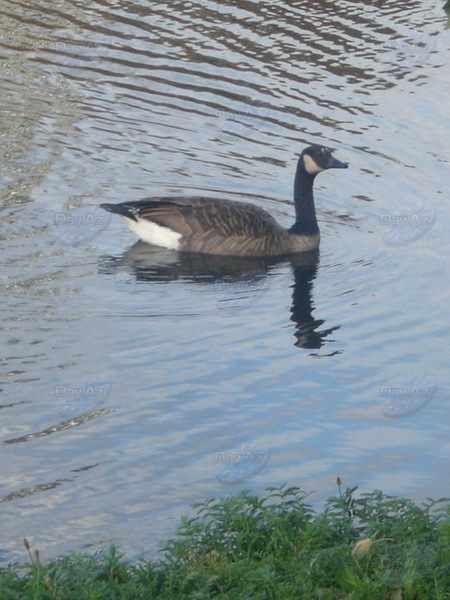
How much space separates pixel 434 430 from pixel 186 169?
703 centimetres

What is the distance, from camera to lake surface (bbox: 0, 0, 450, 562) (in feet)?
30.6

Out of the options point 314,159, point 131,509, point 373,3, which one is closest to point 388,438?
point 131,509

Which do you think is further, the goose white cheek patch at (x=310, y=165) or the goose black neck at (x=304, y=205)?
the goose white cheek patch at (x=310, y=165)

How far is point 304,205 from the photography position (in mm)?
14906

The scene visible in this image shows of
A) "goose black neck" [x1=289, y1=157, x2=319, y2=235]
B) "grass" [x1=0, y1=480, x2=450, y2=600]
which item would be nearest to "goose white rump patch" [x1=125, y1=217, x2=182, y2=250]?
"goose black neck" [x1=289, y1=157, x2=319, y2=235]

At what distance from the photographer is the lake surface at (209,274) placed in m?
9.32

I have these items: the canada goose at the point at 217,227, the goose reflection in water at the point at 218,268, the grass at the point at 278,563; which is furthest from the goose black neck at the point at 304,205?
the grass at the point at 278,563

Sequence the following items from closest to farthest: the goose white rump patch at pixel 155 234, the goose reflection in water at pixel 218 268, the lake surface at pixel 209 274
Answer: the lake surface at pixel 209 274, the goose reflection in water at pixel 218 268, the goose white rump patch at pixel 155 234

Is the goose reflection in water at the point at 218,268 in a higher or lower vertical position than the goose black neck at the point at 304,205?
lower

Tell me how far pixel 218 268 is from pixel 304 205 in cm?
139

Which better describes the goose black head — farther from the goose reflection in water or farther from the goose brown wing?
the goose reflection in water

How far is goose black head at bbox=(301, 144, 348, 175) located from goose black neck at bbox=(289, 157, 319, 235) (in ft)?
0.24

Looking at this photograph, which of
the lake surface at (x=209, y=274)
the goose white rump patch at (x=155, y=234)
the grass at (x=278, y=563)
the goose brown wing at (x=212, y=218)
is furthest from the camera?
the goose brown wing at (x=212, y=218)

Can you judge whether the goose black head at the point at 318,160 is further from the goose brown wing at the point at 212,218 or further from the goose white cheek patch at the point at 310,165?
the goose brown wing at the point at 212,218
